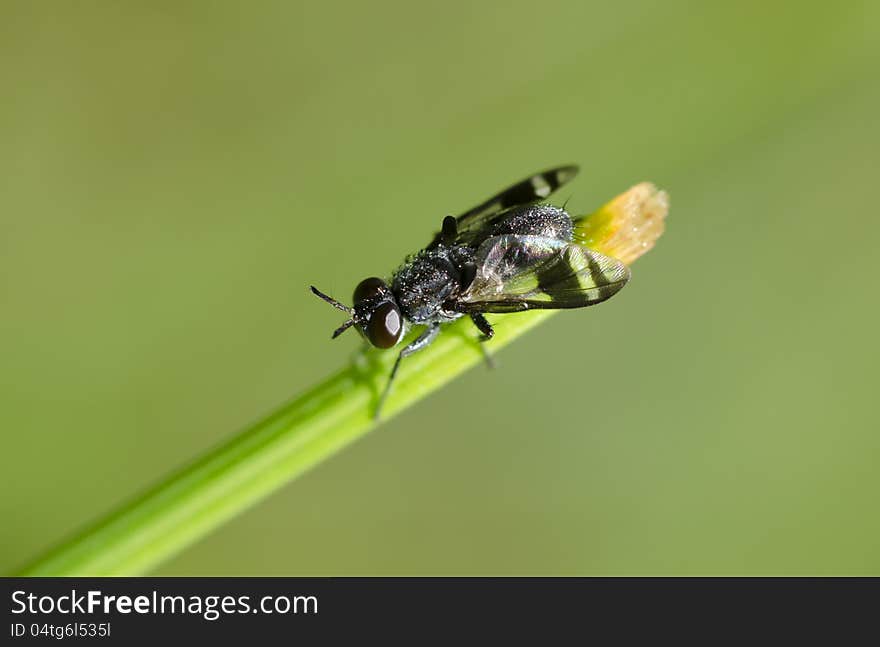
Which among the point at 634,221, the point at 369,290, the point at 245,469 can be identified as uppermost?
the point at 369,290

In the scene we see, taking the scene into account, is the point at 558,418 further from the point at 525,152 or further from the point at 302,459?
the point at 302,459

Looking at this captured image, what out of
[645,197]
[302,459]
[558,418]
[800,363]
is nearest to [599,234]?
[645,197]

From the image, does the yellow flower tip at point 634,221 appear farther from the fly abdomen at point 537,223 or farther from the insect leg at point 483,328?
the insect leg at point 483,328

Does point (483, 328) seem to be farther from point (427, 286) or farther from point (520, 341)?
point (520, 341)

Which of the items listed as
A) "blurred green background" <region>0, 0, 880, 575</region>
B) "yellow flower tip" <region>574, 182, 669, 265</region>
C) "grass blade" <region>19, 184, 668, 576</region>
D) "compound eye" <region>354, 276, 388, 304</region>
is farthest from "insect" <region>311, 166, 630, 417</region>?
"blurred green background" <region>0, 0, 880, 575</region>

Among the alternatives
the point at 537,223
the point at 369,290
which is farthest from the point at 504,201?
the point at 369,290

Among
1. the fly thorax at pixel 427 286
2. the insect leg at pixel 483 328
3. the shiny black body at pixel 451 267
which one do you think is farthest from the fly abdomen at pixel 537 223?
the insect leg at pixel 483 328
